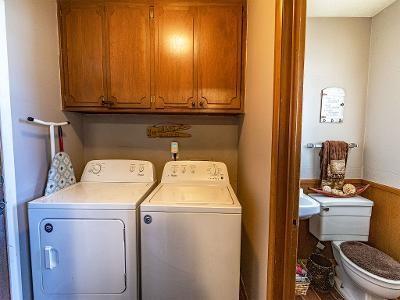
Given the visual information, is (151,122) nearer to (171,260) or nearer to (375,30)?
(171,260)

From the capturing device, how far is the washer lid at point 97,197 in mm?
1337

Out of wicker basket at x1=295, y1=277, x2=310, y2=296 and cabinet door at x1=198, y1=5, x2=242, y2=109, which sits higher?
cabinet door at x1=198, y1=5, x2=242, y2=109

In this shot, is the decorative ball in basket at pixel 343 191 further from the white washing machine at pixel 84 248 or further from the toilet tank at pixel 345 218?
the white washing machine at pixel 84 248

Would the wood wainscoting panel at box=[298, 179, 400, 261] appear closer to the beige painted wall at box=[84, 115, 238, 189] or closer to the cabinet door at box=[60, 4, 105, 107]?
the beige painted wall at box=[84, 115, 238, 189]

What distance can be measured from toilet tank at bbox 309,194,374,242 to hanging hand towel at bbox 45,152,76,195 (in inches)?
89.3

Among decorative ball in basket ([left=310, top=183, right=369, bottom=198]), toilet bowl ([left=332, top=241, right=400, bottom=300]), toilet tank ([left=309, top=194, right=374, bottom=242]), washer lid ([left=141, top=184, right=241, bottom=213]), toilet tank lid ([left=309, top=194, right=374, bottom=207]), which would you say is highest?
washer lid ([left=141, top=184, right=241, bottom=213])

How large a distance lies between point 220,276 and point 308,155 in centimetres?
159

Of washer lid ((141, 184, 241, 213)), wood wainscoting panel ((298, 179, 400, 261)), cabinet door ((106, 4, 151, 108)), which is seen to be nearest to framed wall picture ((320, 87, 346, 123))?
wood wainscoting panel ((298, 179, 400, 261))

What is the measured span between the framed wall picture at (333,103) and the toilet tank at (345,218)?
33.1 inches

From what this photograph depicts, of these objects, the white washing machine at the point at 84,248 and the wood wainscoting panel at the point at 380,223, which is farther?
the wood wainscoting panel at the point at 380,223

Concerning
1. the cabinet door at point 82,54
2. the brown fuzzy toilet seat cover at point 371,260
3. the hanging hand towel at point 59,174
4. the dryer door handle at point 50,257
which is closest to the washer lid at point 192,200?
the dryer door handle at point 50,257

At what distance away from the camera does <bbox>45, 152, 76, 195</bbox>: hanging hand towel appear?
159 centimetres

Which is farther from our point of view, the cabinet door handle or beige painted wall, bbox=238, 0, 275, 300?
the cabinet door handle

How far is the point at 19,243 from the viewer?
Answer: 1.35m
